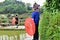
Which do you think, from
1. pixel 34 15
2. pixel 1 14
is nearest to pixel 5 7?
pixel 1 14

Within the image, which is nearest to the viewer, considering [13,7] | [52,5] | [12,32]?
[52,5]

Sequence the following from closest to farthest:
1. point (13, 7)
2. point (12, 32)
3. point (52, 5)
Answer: point (52, 5)
point (12, 32)
point (13, 7)

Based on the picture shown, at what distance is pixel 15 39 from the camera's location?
23.4ft

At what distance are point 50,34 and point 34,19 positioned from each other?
333 centimetres

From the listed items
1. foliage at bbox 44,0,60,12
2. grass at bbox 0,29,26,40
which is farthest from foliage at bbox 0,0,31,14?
foliage at bbox 44,0,60,12

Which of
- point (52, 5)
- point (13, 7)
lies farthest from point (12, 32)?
point (52, 5)

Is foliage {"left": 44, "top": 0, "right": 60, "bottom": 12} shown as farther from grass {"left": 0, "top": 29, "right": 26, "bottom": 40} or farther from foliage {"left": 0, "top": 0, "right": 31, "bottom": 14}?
foliage {"left": 0, "top": 0, "right": 31, "bottom": 14}

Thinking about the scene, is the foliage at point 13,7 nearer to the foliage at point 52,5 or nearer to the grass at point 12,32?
the grass at point 12,32

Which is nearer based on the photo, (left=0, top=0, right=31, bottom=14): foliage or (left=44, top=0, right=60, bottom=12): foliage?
(left=44, top=0, right=60, bottom=12): foliage

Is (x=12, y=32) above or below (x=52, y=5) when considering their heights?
below

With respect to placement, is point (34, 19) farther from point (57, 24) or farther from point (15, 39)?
point (57, 24)

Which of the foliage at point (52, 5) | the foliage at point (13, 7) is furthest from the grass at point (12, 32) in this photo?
the foliage at point (52, 5)

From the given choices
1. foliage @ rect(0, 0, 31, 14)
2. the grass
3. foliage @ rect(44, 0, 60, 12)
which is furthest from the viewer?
foliage @ rect(0, 0, 31, 14)

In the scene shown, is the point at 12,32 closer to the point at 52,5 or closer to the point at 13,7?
the point at 13,7
